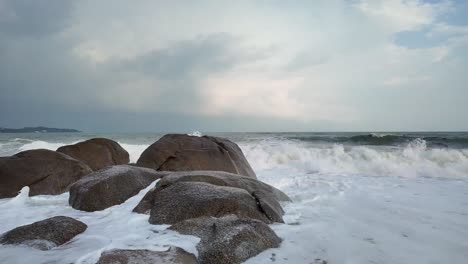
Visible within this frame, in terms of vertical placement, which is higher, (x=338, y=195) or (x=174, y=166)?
(x=174, y=166)

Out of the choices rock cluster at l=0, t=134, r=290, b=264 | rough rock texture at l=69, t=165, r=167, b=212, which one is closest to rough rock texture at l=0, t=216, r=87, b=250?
rock cluster at l=0, t=134, r=290, b=264

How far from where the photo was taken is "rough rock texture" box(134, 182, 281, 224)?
399cm

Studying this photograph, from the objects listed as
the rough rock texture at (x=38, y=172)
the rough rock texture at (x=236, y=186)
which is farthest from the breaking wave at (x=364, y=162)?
the rough rock texture at (x=38, y=172)

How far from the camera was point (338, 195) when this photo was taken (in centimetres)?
669

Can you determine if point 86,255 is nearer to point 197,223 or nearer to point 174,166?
point 197,223

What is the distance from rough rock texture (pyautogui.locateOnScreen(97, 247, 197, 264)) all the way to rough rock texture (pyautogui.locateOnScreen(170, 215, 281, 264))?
0.14 meters

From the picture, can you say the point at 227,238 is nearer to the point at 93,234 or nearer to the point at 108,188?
the point at 93,234

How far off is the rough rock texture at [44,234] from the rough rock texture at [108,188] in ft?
4.03

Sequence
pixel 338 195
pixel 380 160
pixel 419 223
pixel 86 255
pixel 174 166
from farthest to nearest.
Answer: pixel 380 160 → pixel 174 166 → pixel 338 195 → pixel 419 223 → pixel 86 255

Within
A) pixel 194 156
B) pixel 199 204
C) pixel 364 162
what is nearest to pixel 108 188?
pixel 199 204

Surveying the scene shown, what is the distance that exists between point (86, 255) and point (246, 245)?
57.3 inches

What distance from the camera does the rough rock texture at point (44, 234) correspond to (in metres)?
3.25

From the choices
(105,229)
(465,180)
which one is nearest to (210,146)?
(105,229)

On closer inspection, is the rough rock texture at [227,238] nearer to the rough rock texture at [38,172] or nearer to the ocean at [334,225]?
the ocean at [334,225]
